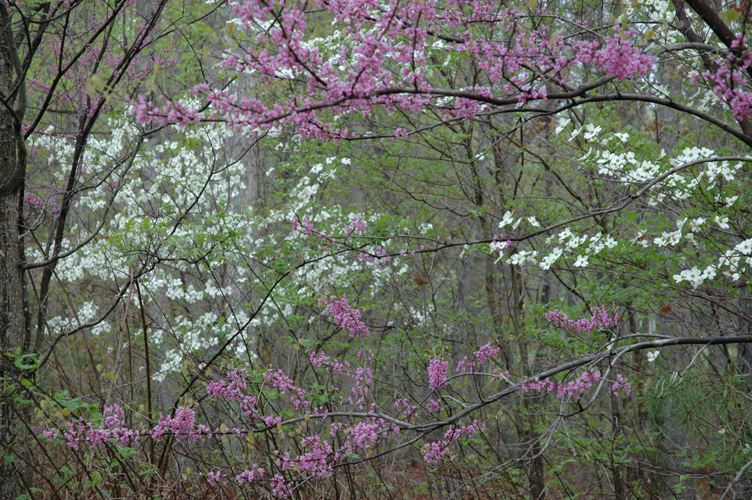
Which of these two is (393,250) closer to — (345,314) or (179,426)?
(345,314)

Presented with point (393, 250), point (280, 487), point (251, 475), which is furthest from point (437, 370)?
point (393, 250)

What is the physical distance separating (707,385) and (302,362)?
3.92 m

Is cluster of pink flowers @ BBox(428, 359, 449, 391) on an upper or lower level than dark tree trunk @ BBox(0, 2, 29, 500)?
lower

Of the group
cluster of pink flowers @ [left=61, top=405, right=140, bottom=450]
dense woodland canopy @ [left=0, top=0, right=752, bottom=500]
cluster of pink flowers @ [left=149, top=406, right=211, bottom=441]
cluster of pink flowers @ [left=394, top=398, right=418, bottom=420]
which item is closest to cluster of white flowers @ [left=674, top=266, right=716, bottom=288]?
dense woodland canopy @ [left=0, top=0, right=752, bottom=500]

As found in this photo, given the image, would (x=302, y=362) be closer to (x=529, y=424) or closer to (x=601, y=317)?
(x=529, y=424)

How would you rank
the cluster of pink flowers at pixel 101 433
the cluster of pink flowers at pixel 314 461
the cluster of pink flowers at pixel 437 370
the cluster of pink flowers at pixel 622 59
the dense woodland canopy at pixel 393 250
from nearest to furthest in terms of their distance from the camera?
the cluster of pink flowers at pixel 622 59
the dense woodland canopy at pixel 393 250
the cluster of pink flowers at pixel 101 433
the cluster of pink flowers at pixel 314 461
the cluster of pink flowers at pixel 437 370

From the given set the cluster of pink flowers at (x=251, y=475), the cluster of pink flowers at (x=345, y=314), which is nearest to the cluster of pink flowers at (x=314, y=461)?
the cluster of pink flowers at (x=251, y=475)

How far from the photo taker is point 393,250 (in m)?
6.85

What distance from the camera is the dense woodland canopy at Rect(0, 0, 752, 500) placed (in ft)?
8.71

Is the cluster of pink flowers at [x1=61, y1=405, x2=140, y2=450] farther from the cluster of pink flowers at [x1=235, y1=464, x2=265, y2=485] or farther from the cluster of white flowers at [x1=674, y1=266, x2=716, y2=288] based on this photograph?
the cluster of white flowers at [x1=674, y1=266, x2=716, y2=288]

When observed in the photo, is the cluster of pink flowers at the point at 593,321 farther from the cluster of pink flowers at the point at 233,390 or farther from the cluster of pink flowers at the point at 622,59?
the cluster of pink flowers at the point at 622,59

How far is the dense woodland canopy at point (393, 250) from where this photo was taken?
2.66m

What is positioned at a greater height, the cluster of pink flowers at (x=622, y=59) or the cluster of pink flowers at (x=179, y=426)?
the cluster of pink flowers at (x=622, y=59)

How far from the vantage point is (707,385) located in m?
4.66
